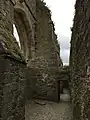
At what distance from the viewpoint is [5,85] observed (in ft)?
10.7

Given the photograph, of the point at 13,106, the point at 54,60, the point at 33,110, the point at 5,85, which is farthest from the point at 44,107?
the point at 5,85

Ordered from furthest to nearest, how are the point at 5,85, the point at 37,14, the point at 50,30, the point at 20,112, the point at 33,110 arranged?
the point at 37,14 → the point at 50,30 → the point at 33,110 → the point at 20,112 → the point at 5,85

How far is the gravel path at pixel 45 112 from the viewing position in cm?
686

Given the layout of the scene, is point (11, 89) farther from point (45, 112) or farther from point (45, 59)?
point (45, 59)

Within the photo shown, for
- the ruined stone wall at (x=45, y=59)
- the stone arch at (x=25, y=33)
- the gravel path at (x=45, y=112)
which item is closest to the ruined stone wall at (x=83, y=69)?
the gravel path at (x=45, y=112)

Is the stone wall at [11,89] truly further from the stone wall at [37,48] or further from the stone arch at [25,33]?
the stone arch at [25,33]

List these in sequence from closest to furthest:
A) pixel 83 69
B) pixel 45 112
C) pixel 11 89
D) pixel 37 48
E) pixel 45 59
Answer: pixel 83 69
pixel 11 89
pixel 45 112
pixel 45 59
pixel 37 48

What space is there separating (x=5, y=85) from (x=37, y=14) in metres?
9.79

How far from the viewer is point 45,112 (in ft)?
25.2

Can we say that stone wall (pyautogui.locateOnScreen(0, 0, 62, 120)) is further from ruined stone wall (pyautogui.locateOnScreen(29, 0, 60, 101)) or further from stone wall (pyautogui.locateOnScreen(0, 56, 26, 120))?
stone wall (pyautogui.locateOnScreen(0, 56, 26, 120))

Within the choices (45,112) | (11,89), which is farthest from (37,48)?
(11,89)

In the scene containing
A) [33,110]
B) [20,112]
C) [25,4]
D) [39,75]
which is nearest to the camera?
[20,112]

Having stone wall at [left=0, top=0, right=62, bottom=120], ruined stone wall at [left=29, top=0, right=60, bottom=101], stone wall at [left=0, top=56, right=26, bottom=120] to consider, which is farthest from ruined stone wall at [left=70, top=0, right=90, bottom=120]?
ruined stone wall at [left=29, top=0, right=60, bottom=101]

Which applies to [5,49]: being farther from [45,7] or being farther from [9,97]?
[45,7]
